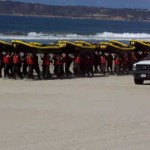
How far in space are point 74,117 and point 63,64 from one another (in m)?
15.2

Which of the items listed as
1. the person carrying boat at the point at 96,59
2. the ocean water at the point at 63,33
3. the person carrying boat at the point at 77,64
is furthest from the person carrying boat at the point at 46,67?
the ocean water at the point at 63,33

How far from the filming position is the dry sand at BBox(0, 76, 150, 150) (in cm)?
1138

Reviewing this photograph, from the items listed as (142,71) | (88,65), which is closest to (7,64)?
(88,65)

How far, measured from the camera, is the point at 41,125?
13531mm

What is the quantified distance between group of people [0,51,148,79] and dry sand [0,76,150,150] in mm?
4222

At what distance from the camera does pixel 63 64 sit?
30.1m

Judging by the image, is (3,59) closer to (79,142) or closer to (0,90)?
(0,90)

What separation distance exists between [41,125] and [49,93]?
750 cm

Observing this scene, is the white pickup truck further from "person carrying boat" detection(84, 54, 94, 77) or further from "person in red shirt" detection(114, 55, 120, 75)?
"person in red shirt" detection(114, 55, 120, 75)

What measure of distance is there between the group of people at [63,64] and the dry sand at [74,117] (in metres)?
4.22

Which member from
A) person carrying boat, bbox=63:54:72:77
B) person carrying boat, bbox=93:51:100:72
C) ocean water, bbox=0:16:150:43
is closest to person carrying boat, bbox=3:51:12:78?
person carrying boat, bbox=63:54:72:77

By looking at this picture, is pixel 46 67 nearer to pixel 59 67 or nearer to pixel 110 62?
pixel 59 67

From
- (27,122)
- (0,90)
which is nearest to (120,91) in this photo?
(0,90)

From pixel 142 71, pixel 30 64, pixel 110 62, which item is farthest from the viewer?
pixel 110 62
